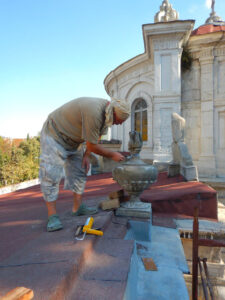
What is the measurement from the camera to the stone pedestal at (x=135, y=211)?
2400 millimetres

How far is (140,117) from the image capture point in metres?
10.7

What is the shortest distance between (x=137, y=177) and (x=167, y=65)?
7.57 m

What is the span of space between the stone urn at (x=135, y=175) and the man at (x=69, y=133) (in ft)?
1.26

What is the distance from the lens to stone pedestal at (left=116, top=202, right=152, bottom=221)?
2.40 m

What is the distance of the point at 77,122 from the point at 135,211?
127 centimetres

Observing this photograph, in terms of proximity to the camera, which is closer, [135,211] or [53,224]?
[53,224]

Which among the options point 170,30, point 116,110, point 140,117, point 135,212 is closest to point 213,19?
point 170,30

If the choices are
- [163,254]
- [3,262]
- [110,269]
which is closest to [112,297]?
[110,269]

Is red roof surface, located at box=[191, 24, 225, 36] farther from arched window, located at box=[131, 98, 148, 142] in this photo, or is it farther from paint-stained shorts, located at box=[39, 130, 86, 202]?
paint-stained shorts, located at box=[39, 130, 86, 202]

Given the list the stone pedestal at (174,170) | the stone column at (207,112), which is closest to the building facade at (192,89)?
the stone column at (207,112)

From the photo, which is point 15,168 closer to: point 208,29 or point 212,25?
point 208,29

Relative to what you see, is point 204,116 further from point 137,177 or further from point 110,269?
point 110,269

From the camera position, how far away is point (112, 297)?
3.65 ft

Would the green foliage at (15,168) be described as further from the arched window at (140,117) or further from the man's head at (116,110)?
the man's head at (116,110)
